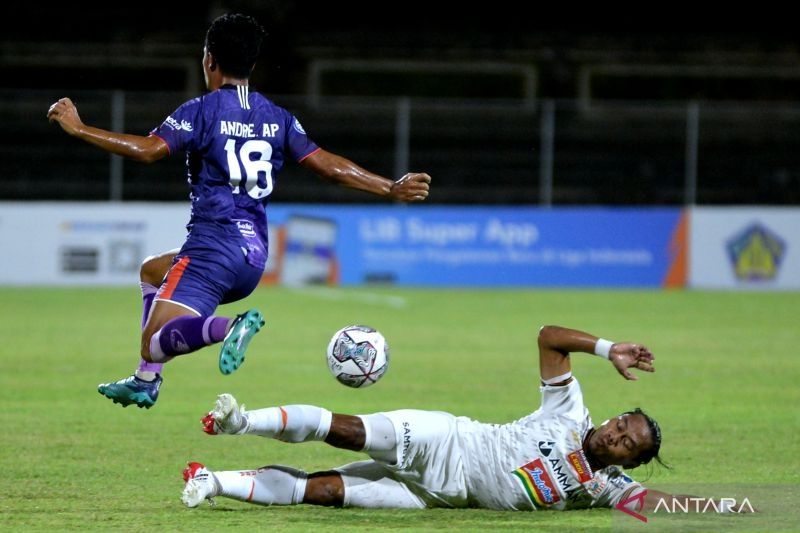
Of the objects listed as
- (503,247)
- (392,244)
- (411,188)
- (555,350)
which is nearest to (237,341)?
(411,188)

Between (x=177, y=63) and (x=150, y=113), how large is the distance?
970 cm

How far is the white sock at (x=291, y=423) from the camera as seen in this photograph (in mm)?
6768

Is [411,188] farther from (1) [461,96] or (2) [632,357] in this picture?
(1) [461,96]

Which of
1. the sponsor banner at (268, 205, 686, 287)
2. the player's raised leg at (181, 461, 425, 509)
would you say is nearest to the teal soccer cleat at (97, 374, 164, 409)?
the player's raised leg at (181, 461, 425, 509)

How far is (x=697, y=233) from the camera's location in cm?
2420

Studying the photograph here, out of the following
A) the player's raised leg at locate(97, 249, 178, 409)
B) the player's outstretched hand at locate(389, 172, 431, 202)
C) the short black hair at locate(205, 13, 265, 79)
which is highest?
the short black hair at locate(205, 13, 265, 79)

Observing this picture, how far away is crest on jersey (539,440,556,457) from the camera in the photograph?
22.9ft

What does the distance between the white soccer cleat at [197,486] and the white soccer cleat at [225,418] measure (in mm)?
347

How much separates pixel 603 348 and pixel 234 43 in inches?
108

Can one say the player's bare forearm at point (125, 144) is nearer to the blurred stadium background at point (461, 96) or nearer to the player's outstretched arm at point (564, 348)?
the player's outstretched arm at point (564, 348)

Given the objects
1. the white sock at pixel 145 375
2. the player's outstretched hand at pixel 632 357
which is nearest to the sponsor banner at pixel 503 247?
the white sock at pixel 145 375

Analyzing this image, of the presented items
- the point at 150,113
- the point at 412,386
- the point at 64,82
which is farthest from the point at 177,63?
the point at 412,386

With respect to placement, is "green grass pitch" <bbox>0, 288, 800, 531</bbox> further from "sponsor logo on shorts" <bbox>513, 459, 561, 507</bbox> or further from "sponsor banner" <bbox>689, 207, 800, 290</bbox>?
"sponsor banner" <bbox>689, 207, 800, 290</bbox>

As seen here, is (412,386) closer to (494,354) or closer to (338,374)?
(494,354)
